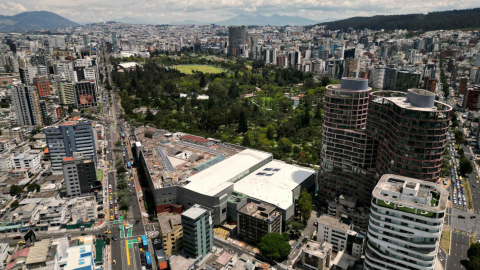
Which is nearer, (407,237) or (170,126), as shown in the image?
(407,237)

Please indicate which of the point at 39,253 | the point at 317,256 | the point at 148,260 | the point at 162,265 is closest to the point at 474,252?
the point at 317,256

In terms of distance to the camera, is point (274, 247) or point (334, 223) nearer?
point (274, 247)

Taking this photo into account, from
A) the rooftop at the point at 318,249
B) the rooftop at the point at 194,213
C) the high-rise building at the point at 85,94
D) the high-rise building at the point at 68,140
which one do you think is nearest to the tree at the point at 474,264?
the rooftop at the point at 318,249

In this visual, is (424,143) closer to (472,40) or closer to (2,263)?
(2,263)

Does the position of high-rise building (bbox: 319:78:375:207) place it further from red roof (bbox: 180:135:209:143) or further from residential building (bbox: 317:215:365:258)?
red roof (bbox: 180:135:209:143)

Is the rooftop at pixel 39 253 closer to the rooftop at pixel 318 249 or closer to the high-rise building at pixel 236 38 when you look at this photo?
the rooftop at pixel 318 249

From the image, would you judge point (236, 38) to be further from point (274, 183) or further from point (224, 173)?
point (274, 183)

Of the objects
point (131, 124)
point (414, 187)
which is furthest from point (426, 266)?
point (131, 124)

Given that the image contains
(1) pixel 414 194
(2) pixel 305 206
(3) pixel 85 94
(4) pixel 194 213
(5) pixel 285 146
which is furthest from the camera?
(3) pixel 85 94
